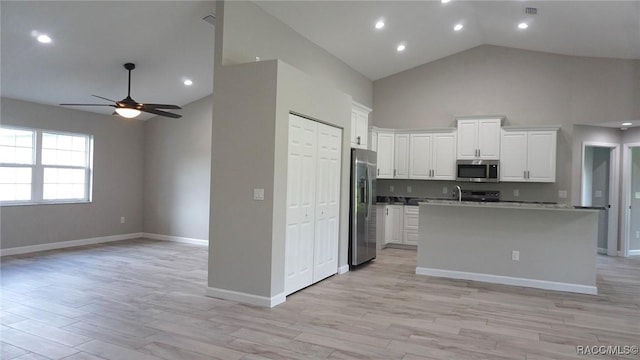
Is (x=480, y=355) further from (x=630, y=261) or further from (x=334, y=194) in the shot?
(x=630, y=261)

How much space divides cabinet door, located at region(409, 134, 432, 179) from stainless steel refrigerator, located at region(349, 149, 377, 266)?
1.92 m

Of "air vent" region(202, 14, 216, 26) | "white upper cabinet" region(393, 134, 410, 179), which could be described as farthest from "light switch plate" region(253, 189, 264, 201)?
"white upper cabinet" region(393, 134, 410, 179)

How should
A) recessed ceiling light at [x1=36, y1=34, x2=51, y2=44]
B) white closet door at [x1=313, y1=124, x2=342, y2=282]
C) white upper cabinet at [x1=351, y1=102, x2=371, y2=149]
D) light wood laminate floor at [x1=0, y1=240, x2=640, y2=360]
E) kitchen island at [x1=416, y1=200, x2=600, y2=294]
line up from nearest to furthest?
light wood laminate floor at [x1=0, y1=240, x2=640, y2=360] → recessed ceiling light at [x1=36, y1=34, x2=51, y2=44] → kitchen island at [x1=416, y1=200, x2=600, y2=294] → white closet door at [x1=313, y1=124, x2=342, y2=282] → white upper cabinet at [x1=351, y1=102, x2=371, y2=149]

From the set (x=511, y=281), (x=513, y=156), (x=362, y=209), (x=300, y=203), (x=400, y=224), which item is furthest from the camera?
(x=400, y=224)

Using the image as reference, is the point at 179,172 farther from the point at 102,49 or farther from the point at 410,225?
the point at 410,225

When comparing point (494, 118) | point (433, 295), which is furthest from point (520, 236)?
point (494, 118)

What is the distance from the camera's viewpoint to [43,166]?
6965 mm

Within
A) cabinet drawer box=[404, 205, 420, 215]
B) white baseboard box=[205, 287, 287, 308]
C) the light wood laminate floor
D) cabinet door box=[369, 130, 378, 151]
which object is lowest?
the light wood laminate floor

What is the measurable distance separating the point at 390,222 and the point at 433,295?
3.21 meters

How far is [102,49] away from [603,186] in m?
8.96

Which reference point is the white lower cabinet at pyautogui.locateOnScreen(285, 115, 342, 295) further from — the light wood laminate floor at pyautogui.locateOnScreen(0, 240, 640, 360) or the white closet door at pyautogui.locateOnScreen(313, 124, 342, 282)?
the light wood laminate floor at pyautogui.locateOnScreen(0, 240, 640, 360)

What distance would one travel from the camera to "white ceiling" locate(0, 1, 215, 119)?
434 centimetres

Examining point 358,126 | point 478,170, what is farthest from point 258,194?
point 478,170

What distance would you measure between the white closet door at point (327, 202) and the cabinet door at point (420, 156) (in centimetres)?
293
